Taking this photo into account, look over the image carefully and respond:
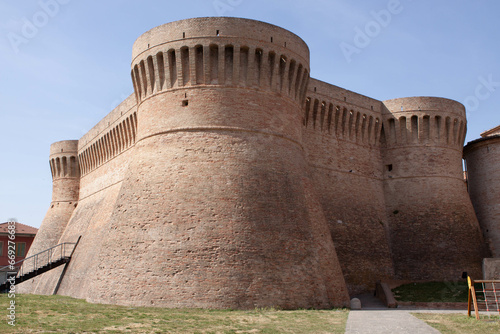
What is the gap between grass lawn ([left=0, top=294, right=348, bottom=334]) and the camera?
9.93 m

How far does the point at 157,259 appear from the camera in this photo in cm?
1455

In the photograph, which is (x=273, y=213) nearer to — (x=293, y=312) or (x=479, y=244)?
(x=293, y=312)

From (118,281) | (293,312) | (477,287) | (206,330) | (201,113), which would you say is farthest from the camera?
(477,287)

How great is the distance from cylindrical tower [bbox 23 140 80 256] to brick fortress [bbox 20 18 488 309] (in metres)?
6.41

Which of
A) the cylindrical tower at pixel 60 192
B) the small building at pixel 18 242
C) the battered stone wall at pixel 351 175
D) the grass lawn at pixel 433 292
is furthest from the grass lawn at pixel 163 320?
the small building at pixel 18 242

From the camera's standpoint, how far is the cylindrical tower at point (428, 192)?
2284 cm

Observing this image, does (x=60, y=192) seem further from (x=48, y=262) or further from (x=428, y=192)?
(x=428, y=192)

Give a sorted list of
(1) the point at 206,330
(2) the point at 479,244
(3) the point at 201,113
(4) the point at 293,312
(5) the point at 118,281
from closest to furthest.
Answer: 1. (1) the point at 206,330
2. (4) the point at 293,312
3. (5) the point at 118,281
4. (3) the point at 201,113
5. (2) the point at 479,244

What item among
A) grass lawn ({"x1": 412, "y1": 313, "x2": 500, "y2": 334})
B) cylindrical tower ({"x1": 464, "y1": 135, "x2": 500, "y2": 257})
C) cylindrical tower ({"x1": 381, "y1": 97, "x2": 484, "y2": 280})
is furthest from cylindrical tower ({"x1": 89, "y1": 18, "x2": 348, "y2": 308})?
cylindrical tower ({"x1": 464, "y1": 135, "x2": 500, "y2": 257})

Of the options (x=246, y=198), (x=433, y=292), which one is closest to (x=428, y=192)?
(x=433, y=292)

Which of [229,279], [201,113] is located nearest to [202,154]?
[201,113]

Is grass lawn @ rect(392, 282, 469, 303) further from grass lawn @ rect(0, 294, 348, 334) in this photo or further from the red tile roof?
the red tile roof

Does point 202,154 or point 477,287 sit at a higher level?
point 202,154

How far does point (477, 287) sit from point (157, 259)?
13.3 metres
